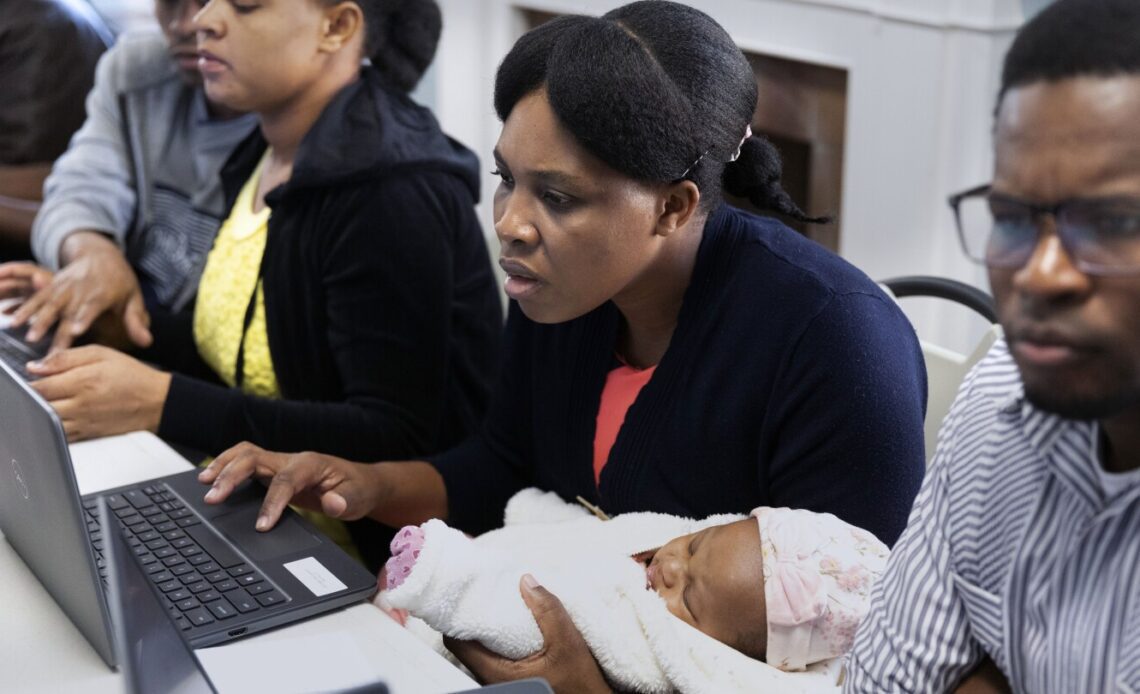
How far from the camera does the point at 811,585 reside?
1.20 metres

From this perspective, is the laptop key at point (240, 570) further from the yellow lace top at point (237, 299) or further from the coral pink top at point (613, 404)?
the yellow lace top at point (237, 299)

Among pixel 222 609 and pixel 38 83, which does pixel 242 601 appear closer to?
pixel 222 609

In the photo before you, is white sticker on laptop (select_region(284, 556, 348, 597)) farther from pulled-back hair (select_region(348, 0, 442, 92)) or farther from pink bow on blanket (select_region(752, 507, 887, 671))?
pulled-back hair (select_region(348, 0, 442, 92))

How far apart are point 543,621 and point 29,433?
489 mm

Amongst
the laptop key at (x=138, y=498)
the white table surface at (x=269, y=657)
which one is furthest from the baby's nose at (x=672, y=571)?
the laptop key at (x=138, y=498)

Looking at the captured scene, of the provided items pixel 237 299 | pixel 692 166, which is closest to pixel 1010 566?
pixel 692 166

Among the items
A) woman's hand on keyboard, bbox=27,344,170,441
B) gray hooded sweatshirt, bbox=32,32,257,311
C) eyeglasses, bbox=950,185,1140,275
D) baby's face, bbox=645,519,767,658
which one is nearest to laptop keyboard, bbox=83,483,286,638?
woman's hand on keyboard, bbox=27,344,170,441

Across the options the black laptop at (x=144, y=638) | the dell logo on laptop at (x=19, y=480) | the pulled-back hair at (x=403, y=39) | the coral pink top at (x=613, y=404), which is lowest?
the coral pink top at (x=613, y=404)

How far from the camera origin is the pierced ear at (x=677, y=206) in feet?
4.54

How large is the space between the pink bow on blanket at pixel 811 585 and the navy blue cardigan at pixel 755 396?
9 cm

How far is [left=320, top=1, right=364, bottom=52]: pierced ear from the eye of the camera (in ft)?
6.31

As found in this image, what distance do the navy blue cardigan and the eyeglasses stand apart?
1.64ft

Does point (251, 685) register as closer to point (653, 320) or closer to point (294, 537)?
point (294, 537)

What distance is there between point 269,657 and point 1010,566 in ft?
2.14
